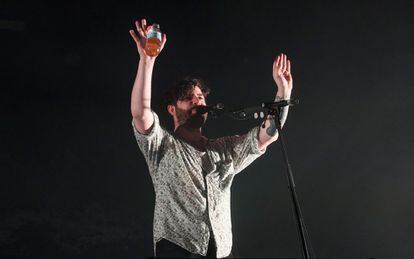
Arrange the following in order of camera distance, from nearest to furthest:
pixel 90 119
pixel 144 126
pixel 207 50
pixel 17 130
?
1. pixel 144 126
2. pixel 17 130
3. pixel 90 119
4. pixel 207 50

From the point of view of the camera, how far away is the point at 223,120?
336 centimetres

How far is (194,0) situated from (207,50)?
0.47 metres

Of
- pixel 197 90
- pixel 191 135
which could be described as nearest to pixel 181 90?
pixel 197 90

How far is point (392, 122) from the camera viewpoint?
3553 millimetres

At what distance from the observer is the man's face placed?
2.31m

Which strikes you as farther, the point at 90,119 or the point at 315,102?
the point at 315,102

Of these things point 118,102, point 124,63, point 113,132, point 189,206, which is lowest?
point 189,206

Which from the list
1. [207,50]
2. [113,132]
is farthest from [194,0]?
[113,132]

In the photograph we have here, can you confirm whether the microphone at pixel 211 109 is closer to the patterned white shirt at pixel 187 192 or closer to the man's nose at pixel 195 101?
the man's nose at pixel 195 101

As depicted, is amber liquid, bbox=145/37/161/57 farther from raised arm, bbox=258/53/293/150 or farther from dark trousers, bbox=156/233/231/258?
dark trousers, bbox=156/233/231/258

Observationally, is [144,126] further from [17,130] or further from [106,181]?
[17,130]

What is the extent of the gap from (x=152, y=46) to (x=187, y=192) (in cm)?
74

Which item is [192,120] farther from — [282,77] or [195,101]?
[282,77]

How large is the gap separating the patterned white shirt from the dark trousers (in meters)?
0.02
